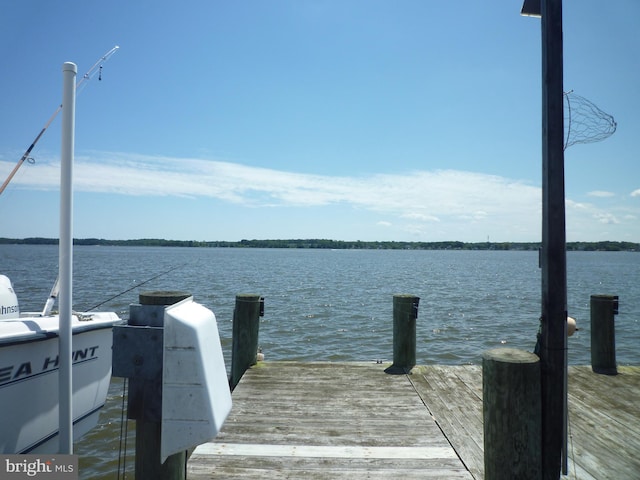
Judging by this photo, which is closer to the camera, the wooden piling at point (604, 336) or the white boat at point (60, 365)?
the white boat at point (60, 365)

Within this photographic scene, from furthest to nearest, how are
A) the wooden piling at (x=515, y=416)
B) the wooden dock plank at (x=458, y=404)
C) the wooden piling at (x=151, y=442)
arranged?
the wooden dock plank at (x=458, y=404) → the wooden piling at (x=515, y=416) → the wooden piling at (x=151, y=442)

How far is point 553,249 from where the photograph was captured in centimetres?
333

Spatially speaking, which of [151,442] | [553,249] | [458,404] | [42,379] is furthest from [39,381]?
[458,404]

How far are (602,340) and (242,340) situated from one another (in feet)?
17.8

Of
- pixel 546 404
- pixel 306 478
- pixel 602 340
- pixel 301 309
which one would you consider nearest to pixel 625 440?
pixel 546 404

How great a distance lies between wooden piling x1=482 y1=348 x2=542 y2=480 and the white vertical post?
2686 millimetres

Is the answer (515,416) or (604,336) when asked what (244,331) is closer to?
(515,416)

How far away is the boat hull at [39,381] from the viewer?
3.24m

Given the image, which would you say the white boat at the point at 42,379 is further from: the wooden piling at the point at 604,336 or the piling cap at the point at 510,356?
the wooden piling at the point at 604,336

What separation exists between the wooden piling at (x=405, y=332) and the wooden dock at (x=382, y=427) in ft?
0.73

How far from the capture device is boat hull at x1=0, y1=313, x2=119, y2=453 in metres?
3.24

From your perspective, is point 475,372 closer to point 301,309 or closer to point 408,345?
point 408,345

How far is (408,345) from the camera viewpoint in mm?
6949

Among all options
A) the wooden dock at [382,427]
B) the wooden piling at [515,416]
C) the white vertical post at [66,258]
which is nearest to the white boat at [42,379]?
the white vertical post at [66,258]
